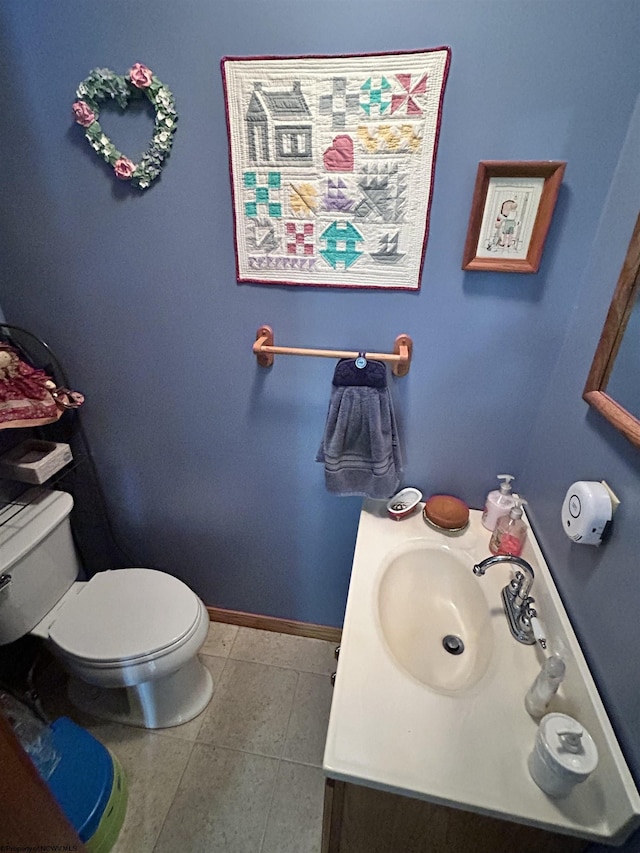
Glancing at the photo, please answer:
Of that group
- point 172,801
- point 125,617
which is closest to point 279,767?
point 172,801

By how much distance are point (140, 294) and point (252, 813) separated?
5.19ft

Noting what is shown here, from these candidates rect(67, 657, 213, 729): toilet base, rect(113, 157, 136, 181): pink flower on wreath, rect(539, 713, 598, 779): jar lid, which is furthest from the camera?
rect(67, 657, 213, 729): toilet base

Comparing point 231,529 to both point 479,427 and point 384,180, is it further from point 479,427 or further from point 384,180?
point 384,180

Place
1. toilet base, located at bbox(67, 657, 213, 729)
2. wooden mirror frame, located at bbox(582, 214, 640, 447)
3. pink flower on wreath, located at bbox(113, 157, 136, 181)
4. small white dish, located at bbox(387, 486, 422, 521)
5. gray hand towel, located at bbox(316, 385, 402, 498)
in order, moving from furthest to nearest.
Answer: toilet base, located at bbox(67, 657, 213, 729)
small white dish, located at bbox(387, 486, 422, 521)
gray hand towel, located at bbox(316, 385, 402, 498)
pink flower on wreath, located at bbox(113, 157, 136, 181)
wooden mirror frame, located at bbox(582, 214, 640, 447)

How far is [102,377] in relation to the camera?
4.09 feet

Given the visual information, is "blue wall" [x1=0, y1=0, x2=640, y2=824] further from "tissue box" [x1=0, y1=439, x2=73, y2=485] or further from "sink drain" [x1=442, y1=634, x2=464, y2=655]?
"sink drain" [x1=442, y1=634, x2=464, y2=655]

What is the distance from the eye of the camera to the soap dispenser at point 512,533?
1030mm

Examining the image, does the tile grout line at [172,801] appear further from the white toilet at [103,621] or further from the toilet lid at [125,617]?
the toilet lid at [125,617]

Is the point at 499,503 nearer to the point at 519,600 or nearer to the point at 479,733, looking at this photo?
the point at 519,600

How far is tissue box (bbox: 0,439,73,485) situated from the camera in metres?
1.17

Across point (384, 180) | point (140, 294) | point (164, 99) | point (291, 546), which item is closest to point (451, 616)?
point (291, 546)

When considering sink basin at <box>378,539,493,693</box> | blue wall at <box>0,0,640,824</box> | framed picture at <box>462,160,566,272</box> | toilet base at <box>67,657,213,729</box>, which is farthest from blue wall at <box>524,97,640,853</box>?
toilet base at <box>67,657,213,729</box>

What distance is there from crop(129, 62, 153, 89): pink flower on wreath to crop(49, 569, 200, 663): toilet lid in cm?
138

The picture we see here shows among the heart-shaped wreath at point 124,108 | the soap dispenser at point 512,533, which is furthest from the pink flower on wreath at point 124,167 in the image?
the soap dispenser at point 512,533
